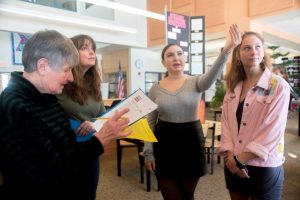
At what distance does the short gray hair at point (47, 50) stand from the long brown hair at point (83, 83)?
1.64 feet

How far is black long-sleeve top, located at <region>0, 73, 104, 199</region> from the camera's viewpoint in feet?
2.40

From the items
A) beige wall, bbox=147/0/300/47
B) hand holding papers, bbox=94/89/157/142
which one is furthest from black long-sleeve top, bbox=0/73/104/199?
beige wall, bbox=147/0/300/47

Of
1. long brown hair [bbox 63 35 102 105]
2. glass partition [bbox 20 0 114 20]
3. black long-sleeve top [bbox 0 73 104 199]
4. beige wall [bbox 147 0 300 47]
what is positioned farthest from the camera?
glass partition [bbox 20 0 114 20]

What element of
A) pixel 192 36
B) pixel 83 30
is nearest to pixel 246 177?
pixel 192 36

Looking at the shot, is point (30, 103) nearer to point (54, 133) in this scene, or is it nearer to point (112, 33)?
point (54, 133)

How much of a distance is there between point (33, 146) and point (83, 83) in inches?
29.8

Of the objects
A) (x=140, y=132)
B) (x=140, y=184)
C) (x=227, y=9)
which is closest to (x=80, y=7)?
(x=227, y=9)

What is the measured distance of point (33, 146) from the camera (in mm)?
744

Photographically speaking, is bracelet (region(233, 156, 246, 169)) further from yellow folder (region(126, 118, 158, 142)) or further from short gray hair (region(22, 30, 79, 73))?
short gray hair (region(22, 30, 79, 73))

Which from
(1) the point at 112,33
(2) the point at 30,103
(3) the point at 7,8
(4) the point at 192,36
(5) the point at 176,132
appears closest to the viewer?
(2) the point at 30,103

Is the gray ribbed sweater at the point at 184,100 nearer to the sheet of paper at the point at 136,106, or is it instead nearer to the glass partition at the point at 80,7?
the sheet of paper at the point at 136,106

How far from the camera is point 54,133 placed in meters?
0.83

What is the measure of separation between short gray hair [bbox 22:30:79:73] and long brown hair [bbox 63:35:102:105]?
50 cm

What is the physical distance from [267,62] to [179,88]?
56 centimetres
